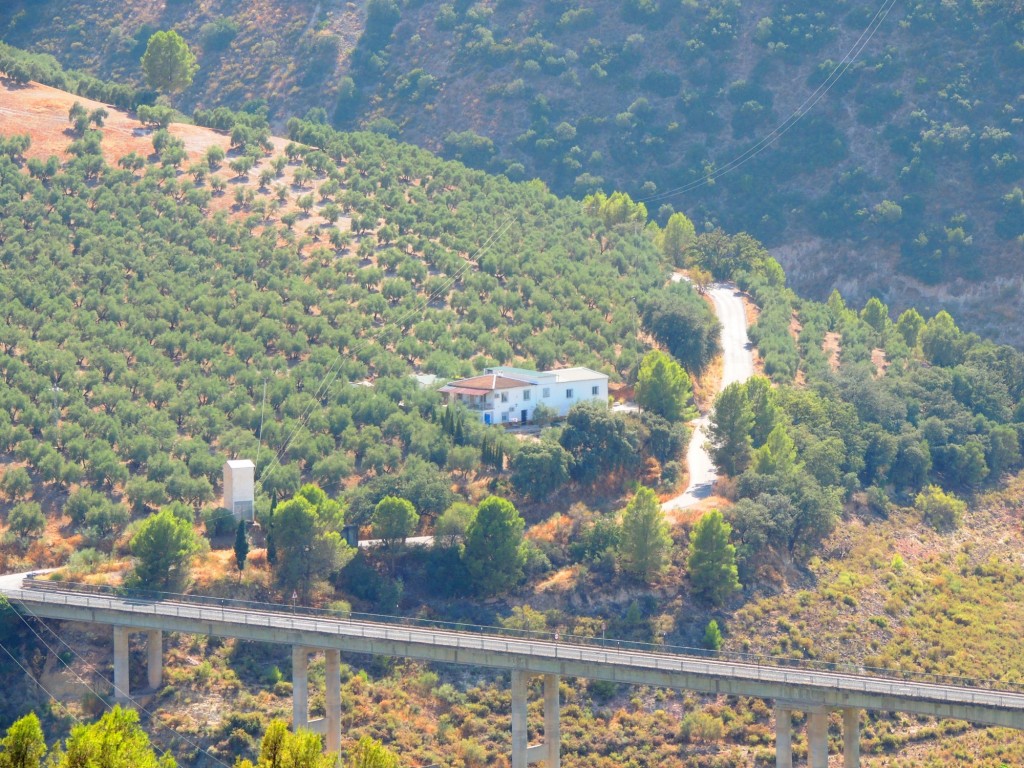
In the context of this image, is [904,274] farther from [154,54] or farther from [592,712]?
[592,712]

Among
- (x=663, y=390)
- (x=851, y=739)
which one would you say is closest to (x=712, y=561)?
(x=663, y=390)

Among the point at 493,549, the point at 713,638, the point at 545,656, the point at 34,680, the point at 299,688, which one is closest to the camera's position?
the point at 545,656

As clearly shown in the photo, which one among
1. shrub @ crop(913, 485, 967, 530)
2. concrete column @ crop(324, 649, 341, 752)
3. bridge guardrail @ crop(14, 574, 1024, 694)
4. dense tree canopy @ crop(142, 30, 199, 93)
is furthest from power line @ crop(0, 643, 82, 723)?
dense tree canopy @ crop(142, 30, 199, 93)

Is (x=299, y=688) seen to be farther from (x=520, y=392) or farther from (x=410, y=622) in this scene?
(x=520, y=392)

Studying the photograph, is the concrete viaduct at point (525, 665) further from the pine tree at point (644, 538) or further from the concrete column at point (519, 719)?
the pine tree at point (644, 538)

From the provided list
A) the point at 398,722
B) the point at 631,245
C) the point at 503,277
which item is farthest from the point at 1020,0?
the point at 398,722

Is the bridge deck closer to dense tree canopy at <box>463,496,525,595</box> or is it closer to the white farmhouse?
dense tree canopy at <box>463,496,525,595</box>

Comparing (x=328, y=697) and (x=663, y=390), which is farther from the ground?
(x=663, y=390)
